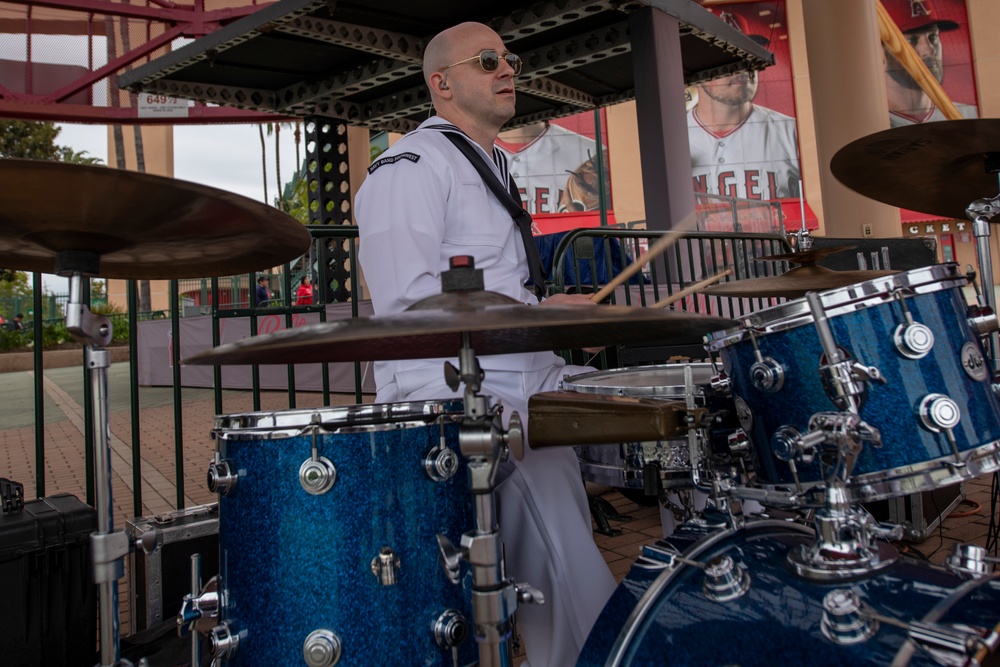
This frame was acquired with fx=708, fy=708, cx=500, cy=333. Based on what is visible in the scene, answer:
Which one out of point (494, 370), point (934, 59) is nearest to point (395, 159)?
point (494, 370)

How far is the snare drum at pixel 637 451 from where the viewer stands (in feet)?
6.18

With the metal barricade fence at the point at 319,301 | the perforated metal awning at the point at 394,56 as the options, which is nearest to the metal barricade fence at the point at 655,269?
the metal barricade fence at the point at 319,301

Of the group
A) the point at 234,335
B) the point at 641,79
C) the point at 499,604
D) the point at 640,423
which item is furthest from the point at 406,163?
the point at 234,335

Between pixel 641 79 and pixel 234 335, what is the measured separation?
6718 mm

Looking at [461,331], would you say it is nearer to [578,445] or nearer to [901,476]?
[578,445]

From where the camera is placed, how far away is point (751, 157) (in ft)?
97.9

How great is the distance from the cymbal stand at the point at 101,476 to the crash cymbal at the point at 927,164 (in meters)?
2.40

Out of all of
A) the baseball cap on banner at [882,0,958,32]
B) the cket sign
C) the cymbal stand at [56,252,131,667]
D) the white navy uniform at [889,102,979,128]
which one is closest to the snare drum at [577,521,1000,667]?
the cymbal stand at [56,252,131,667]

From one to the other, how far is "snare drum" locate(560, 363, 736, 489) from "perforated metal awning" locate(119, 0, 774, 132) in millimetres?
5035

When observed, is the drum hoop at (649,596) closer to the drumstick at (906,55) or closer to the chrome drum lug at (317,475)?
the chrome drum lug at (317,475)

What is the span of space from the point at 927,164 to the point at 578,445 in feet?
6.18

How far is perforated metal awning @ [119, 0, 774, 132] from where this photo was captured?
6.54 m

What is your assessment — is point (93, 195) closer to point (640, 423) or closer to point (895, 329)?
point (640, 423)

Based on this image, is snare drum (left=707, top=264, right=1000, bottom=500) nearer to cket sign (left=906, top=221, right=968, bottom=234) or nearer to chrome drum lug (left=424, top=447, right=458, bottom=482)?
chrome drum lug (left=424, top=447, right=458, bottom=482)
